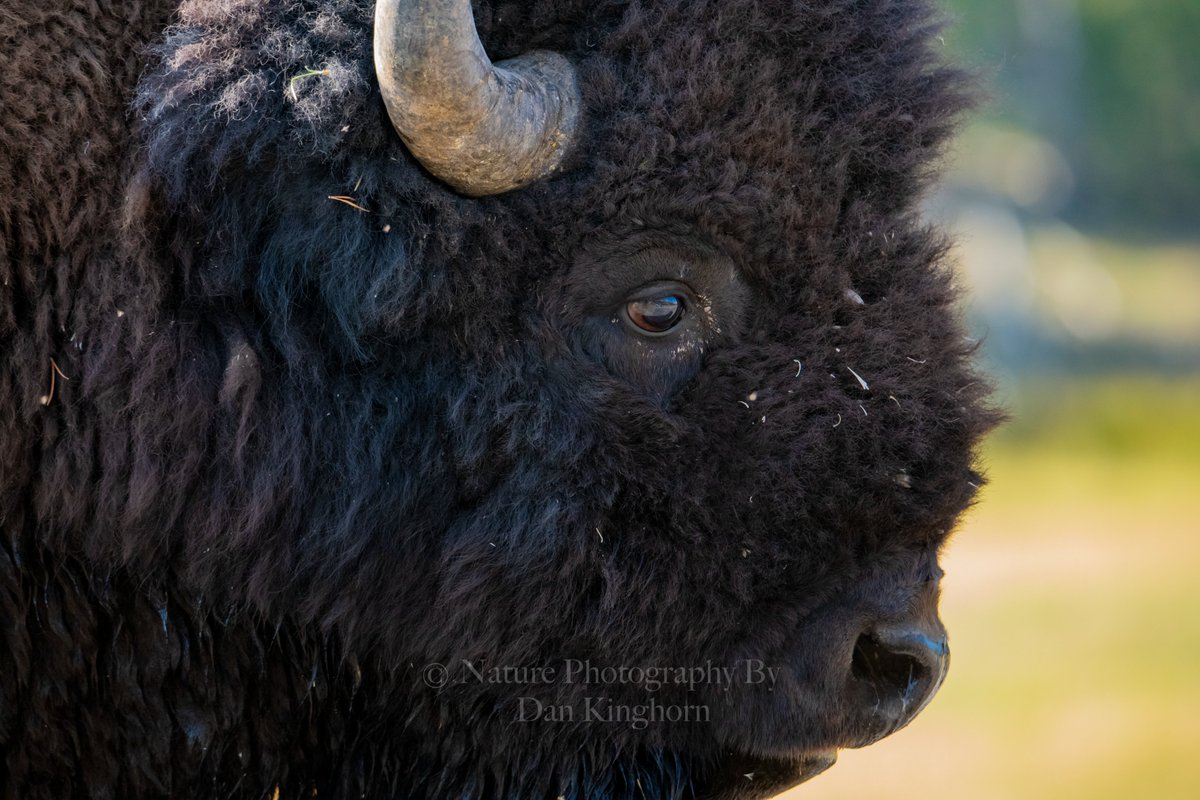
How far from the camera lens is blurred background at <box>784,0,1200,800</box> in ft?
30.1

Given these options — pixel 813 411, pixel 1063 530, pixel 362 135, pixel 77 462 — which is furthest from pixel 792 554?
pixel 1063 530

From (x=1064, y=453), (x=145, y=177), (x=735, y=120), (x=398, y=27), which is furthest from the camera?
(x=1064, y=453)

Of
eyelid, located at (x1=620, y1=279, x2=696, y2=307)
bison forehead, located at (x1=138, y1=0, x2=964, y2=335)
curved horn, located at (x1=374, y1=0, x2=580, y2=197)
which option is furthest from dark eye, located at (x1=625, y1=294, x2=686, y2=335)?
curved horn, located at (x1=374, y1=0, x2=580, y2=197)

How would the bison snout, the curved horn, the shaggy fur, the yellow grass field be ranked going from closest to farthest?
the curved horn
the shaggy fur
the bison snout
the yellow grass field

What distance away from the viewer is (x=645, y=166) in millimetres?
2920

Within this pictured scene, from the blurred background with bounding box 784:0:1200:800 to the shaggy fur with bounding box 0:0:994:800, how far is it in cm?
60

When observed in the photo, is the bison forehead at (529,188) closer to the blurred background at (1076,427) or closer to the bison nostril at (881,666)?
the blurred background at (1076,427)

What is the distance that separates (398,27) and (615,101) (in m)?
0.58

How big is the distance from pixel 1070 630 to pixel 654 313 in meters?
10.9

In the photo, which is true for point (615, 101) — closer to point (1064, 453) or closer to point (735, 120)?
point (735, 120)

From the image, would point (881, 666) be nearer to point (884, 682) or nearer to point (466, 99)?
point (884, 682)

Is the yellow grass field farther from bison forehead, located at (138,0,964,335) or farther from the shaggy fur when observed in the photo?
bison forehead, located at (138,0,964,335)

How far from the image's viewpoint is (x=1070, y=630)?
1264cm

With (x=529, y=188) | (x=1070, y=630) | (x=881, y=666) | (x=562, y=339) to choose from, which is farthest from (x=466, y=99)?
(x=1070, y=630)
